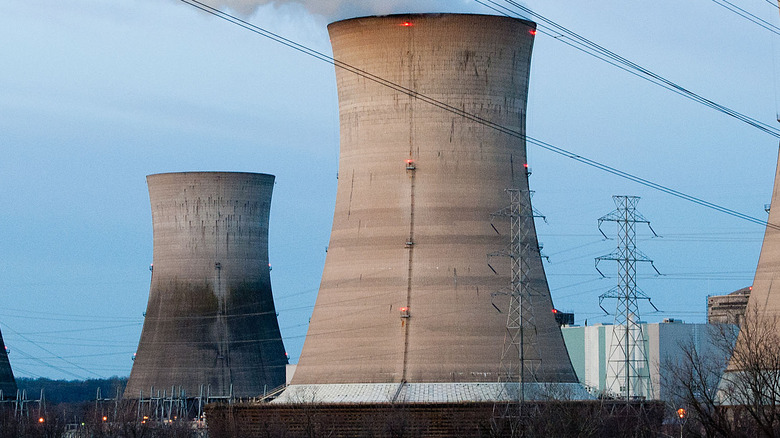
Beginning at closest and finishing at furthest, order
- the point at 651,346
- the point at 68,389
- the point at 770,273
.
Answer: the point at 770,273 → the point at 651,346 → the point at 68,389

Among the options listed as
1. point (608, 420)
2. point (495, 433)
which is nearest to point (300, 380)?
point (495, 433)

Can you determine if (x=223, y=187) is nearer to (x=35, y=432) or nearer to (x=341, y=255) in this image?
(x=35, y=432)

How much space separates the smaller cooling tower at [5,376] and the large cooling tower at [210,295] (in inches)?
151

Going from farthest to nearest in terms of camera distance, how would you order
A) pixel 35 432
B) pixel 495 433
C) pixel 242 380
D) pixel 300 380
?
pixel 242 380
pixel 35 432
pixel 300 380
pixel 495 433

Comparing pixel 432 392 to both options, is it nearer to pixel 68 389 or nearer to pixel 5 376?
pixel 5 376

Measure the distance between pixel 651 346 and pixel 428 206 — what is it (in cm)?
1767

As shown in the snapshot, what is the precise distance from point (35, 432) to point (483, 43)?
20430 mm

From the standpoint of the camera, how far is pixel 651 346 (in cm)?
4359

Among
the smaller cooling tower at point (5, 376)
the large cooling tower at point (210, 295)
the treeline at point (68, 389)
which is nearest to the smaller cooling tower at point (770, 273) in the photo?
the large cooling tower at point (210, 295)

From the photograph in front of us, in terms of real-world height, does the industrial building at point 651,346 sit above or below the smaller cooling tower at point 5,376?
above

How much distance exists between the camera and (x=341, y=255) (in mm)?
28391

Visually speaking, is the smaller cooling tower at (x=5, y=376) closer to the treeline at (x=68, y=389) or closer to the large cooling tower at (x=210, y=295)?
the large cooling tower at (x=210, y=295)

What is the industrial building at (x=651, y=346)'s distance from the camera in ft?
140

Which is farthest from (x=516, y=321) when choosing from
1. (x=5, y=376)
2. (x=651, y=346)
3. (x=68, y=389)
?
(x=68, y=389)
